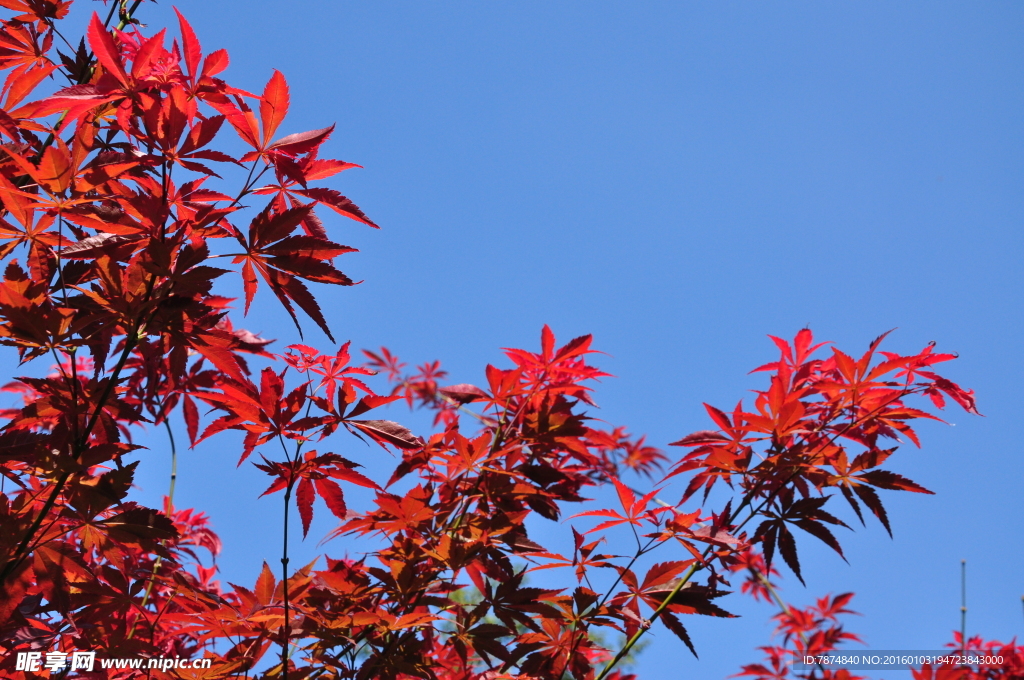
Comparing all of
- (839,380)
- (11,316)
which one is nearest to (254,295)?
(11,316)

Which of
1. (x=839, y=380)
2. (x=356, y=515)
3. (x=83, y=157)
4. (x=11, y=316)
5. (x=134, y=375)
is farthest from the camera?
(x=134, y=375)

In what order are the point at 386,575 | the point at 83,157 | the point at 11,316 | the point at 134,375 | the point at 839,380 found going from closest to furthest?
the point at 11,316
the point at 83,157
the point at 386,575
the point at 839,380
the point at 134,375

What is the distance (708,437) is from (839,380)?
545 millimetres

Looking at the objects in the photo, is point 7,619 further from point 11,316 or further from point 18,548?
point 11,316

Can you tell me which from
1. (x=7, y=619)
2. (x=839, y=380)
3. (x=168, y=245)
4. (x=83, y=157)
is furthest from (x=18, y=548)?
(x=839, y=380)

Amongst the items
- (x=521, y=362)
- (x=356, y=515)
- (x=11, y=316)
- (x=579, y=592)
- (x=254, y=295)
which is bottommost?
(x=579, y=592)

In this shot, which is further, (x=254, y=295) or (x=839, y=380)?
(x=839, y=380)

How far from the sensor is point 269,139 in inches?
58.1

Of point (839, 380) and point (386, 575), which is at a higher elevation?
point (839, 380)

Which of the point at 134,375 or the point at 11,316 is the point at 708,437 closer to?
the point at 11,316

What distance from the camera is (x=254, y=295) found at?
1.50 metres

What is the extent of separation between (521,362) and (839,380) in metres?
1.12

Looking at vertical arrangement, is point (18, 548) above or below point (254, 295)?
below

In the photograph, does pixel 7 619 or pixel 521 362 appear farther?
pixel 521 362
